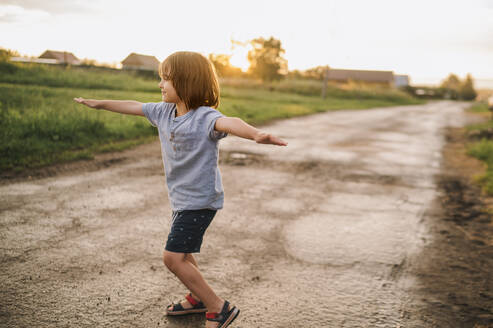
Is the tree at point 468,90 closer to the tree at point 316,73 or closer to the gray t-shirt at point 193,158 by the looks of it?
the tree at point 316,73

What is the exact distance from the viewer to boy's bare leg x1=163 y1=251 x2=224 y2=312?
97.0 inches

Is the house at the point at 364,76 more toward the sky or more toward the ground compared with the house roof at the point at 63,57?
more toward the sky

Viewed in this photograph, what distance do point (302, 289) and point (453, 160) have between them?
798cm

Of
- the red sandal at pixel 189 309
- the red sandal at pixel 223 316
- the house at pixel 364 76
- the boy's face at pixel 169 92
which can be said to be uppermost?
the house at pixel 364 76

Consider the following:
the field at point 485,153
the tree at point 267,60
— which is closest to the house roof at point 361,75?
the tree at point 267,60

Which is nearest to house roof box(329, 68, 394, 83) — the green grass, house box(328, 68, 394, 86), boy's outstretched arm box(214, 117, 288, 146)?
house box(328, 68, 394, 86)

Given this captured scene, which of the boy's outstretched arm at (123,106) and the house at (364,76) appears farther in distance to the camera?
the house at (364,76)

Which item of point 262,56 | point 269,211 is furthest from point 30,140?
point 262,56

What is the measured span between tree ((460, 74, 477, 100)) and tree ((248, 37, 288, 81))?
4881 centimetres

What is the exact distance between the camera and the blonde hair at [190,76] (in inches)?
92.4

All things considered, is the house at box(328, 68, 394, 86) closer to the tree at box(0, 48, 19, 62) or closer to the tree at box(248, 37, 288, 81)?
→ the tree at box(248, 37, 288, 81)

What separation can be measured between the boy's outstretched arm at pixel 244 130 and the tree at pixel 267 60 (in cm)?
5096

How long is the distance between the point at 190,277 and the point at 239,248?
1473 mm

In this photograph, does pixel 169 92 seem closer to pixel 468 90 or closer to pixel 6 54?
pixel 6 54
